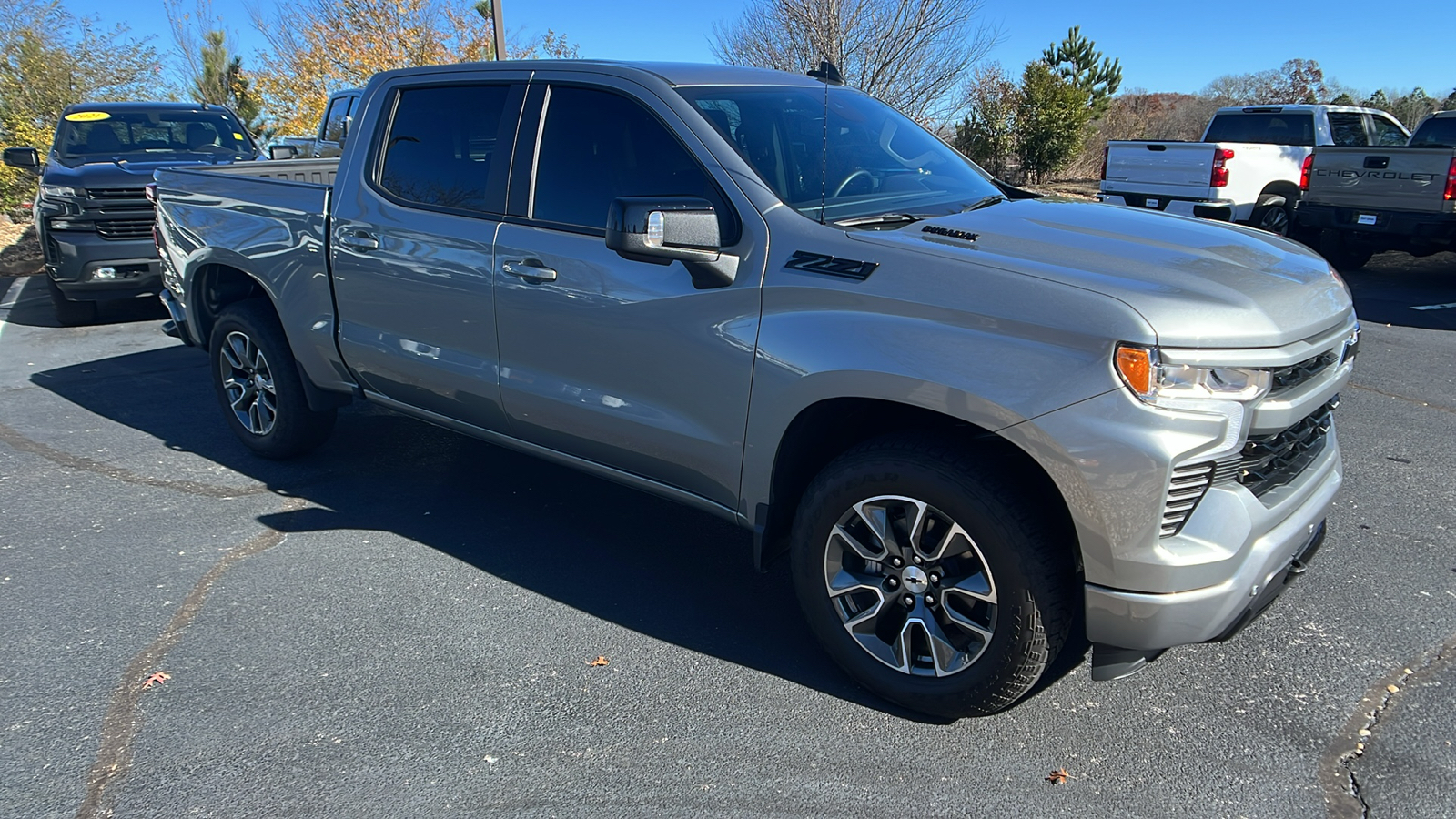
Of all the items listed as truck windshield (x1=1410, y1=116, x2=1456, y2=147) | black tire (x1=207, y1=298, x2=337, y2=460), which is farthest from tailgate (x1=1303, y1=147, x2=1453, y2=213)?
black tire (x1=207, y1=298, x2=337, y2=460)

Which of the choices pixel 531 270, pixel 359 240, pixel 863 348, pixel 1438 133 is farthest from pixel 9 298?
pixel 1438 133

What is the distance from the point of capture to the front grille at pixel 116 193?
345 inches

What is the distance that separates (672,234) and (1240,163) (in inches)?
421

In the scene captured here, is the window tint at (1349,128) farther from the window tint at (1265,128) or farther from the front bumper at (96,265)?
the front bumper at (96,265)

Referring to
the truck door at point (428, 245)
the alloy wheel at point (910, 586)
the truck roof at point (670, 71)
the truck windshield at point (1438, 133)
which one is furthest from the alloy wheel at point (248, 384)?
the truck windshield at point (1438, 133)

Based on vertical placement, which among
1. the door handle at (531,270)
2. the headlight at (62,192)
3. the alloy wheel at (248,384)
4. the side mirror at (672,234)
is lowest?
the alloy wheel at (248,384)

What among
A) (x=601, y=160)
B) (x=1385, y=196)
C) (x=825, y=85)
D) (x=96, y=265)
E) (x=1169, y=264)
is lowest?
(x=96, y=265)

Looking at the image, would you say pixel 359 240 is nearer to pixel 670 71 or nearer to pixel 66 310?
pixel 670 71

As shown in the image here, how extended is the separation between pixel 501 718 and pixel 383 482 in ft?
7.66

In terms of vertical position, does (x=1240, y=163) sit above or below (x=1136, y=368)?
above

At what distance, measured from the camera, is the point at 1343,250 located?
473 inches

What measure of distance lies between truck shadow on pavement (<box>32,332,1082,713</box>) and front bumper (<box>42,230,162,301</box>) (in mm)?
2768

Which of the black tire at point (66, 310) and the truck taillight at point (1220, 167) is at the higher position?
the truck taillight at point (1220, 167)

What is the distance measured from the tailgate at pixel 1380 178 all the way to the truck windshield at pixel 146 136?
11.3 meters
